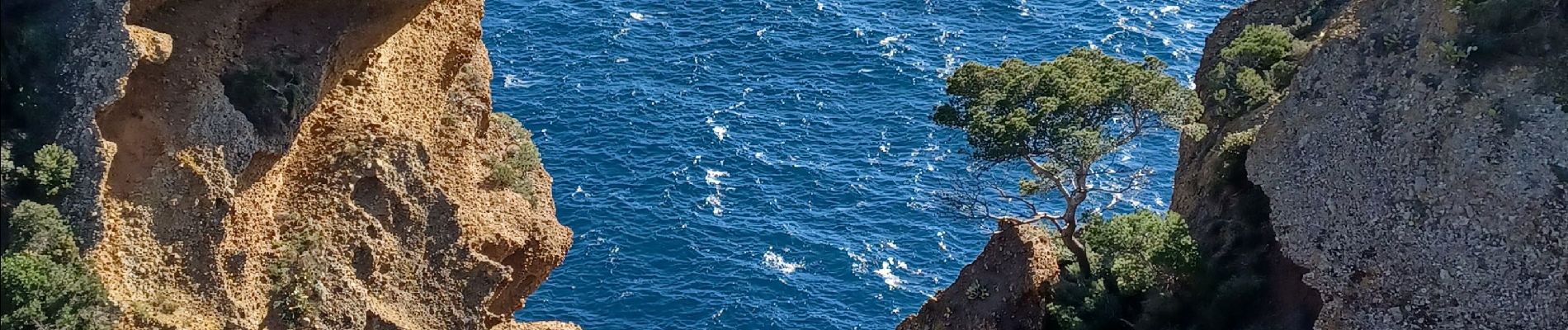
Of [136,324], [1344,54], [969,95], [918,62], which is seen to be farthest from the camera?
[918,62]

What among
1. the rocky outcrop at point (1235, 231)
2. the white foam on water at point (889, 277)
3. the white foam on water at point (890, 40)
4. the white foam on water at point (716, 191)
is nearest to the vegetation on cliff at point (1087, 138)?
the rocky outcrop at point (1235, 231)

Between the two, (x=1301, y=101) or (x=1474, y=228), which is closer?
(x=1474, y=228)

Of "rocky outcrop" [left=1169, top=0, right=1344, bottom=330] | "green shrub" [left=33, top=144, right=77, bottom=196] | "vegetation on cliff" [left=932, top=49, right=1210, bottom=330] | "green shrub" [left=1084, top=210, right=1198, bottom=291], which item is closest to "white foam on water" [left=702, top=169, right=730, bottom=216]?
"vegetation on cliff" [left=932, top=49, right=1210, bottom=330]

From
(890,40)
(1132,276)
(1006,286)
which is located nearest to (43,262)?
(1006,286)

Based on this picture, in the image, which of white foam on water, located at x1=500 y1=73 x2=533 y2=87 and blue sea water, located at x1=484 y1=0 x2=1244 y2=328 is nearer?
blue sea water, located at x1=484 y1=0 x2=1244 y2=328

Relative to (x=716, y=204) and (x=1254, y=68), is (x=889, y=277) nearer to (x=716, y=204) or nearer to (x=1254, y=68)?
(x=716, y=204)

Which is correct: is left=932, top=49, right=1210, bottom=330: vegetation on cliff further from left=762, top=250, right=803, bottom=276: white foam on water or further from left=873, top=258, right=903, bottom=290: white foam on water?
left=762, top=250, right=803, bottom=276: white foam on water

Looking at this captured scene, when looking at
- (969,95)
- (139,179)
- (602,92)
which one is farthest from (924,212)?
(139,179)

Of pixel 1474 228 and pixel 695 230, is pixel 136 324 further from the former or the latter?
pixel 695 230
